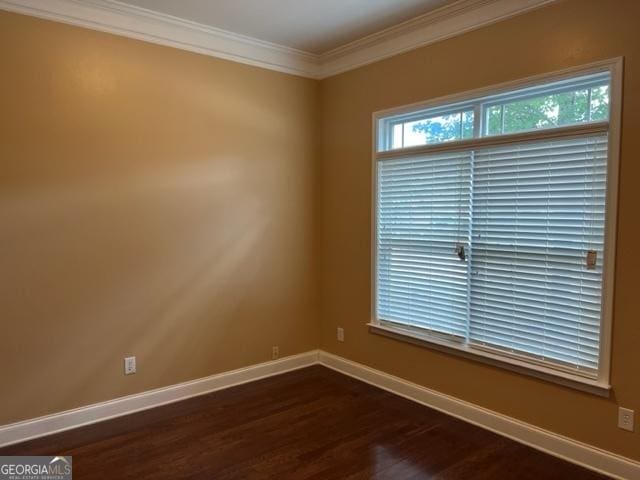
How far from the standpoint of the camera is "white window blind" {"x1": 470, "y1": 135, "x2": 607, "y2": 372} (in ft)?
8.02

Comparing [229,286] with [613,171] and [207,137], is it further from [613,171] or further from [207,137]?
[613,171]

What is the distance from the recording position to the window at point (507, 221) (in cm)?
244

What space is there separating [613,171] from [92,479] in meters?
3.17

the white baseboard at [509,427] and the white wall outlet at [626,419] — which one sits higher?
the white wall outlet at [626,419]

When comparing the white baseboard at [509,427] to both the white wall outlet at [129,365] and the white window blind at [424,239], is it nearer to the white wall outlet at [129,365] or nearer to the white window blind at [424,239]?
the white window blind at [424,239]

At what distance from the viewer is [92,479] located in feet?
7.74

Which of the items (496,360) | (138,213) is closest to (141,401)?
(138,213)

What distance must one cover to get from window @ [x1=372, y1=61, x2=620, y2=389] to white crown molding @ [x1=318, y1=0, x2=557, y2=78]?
1.49 ft

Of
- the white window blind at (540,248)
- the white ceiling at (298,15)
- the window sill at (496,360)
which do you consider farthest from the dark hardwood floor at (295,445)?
the white ceiling at (298,15)

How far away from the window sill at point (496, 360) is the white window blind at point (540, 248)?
7 cm

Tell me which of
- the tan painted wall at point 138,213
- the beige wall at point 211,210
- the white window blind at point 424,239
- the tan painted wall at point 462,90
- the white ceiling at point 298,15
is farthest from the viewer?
the white window blind at point 424,239

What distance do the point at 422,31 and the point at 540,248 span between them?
172cm

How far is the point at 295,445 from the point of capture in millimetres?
2732

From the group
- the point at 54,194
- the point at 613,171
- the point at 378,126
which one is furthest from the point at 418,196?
the point at 54,194
